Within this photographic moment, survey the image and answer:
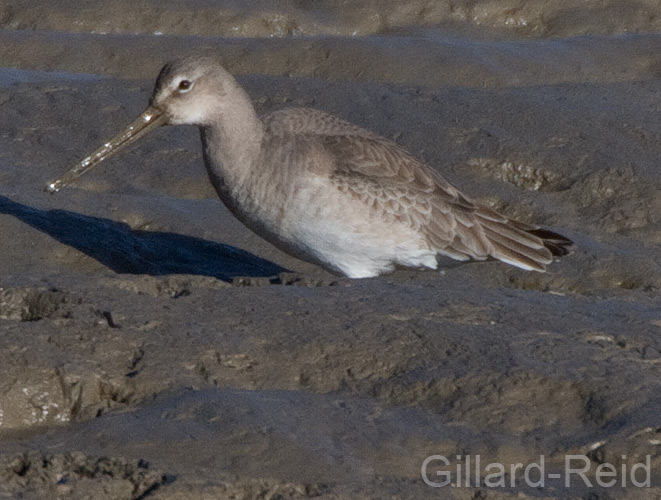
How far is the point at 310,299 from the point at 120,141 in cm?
224

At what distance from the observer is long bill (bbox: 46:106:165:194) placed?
7.42 meters

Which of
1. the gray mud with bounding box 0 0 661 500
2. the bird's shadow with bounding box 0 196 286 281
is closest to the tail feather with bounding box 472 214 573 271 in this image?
the gray mud with bounding box 0 0 661 500

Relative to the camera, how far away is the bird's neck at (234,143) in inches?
284

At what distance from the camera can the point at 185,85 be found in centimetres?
737

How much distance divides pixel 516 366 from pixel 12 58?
755cm

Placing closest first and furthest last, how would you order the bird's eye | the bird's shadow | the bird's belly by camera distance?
1. the bird's belly
2. the bird's eye
3. the bird's shadow

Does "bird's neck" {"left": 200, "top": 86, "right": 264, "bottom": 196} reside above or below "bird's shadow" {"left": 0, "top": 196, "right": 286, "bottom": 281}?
above

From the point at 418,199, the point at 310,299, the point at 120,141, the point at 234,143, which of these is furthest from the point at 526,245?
the point at 120,141

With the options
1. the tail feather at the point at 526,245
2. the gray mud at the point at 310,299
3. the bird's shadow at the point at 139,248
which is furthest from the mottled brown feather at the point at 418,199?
the bird's shadow at the point at 139,248


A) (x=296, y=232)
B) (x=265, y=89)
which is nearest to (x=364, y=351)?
(x=296, y=232)

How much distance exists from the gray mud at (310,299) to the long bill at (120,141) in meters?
0.29

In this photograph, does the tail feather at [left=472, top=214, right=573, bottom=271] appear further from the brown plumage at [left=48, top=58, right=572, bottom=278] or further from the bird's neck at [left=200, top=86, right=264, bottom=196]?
the bird's neck at [left=200, top=86, right=264, bottom=196]

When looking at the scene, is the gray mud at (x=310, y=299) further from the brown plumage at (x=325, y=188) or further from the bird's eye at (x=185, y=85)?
the bird's eye at (x=185, y=85)

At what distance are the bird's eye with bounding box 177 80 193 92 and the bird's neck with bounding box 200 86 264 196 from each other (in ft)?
0.78
